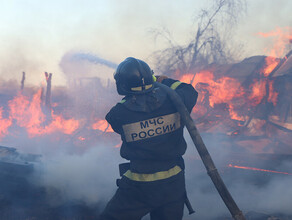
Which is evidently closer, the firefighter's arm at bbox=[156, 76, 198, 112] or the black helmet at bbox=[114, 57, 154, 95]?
the black helmet at bbox=[114, 57, 154, 95]

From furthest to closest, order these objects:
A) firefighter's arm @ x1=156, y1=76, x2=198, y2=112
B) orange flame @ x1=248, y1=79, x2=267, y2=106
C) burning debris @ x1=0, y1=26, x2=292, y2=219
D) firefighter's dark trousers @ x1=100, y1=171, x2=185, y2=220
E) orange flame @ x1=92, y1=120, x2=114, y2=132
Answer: orange flame @ x1=92, y1=120, x2=114, y2=132, orange flame @ x1=248, y1=79, x2=267, y2=106, burning debris @ x1=0, y1=26, x2=292, y2=219, firefighter's arm @ x1=156, y1=76, x2=198, y2=112, firefighter's dark trousers @ x1=100, y1=171, x2=185, y2=220

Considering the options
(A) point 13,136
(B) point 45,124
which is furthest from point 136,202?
(A) point 13,136

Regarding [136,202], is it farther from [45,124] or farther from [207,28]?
[207,28]

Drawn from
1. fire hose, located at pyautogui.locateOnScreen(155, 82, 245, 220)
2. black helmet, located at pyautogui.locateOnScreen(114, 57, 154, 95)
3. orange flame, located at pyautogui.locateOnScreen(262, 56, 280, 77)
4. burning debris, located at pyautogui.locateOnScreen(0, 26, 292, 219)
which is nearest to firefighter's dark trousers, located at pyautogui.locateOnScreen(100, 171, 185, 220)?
fire hose, located at pyautogui.locateOnScreen(155, 82, 245, 220)

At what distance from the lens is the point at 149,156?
2395 mm

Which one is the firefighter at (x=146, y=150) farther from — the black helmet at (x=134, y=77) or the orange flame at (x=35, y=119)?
the orange flame at (x=35, y=119)

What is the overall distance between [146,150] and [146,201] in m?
0.48

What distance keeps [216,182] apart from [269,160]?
528 cm

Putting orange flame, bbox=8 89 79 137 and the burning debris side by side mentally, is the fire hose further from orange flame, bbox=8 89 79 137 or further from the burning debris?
orange flame, bbox=8 89 79 137

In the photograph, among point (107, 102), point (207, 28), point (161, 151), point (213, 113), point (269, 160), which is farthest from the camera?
point (107, 102)

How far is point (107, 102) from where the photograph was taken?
47.6ft

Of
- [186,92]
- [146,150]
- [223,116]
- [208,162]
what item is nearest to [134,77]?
[186,92]

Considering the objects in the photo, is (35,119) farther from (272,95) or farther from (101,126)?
(272,95)

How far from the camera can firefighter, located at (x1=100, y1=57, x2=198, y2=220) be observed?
2377mm
